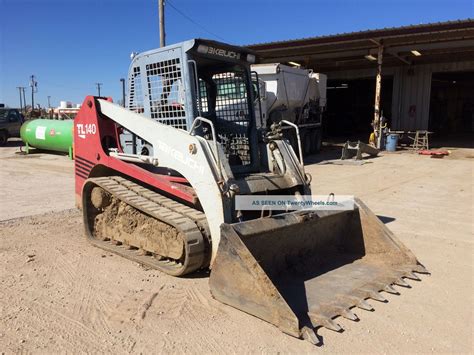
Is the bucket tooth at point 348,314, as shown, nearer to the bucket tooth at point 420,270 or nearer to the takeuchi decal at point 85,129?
the bucket tooth at point 420,270

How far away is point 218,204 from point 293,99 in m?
12.8

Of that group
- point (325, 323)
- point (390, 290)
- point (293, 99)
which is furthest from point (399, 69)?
point (325, 323)

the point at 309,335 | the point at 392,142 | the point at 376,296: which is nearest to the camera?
the point at 309,335

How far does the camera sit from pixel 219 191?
13.1ft

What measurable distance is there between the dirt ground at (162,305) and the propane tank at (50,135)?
384 inches

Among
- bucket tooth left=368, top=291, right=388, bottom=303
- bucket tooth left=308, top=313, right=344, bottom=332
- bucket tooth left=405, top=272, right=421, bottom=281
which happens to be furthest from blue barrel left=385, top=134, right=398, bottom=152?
bucket tooth left=308, top=313, right=344, bottom=332

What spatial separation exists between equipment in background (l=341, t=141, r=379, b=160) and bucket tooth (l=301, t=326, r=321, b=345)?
13.0 metres

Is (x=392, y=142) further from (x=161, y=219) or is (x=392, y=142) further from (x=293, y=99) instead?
(x=161, y=219)

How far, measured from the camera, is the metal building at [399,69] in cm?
1722

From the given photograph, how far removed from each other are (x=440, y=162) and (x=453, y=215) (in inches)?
341

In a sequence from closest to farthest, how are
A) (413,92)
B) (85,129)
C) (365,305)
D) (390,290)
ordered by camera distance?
(365,305), (390,290), (85,129), (413,92)

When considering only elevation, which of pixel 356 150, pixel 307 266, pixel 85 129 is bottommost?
pixel 307 266

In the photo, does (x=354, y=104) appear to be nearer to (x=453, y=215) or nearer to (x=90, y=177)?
(x=453, y=215)

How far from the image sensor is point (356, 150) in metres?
16.2
